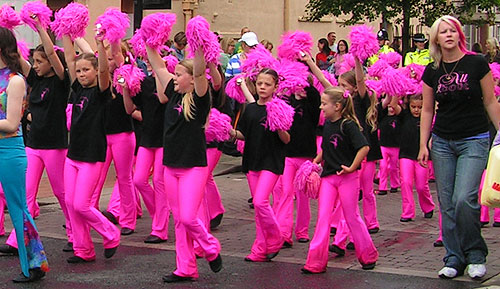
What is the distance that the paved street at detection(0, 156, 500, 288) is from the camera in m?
7.22

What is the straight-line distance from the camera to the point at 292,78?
8578 mm

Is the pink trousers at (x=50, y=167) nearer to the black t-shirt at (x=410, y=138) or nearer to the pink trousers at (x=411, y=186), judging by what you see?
the pink trousers at (x=411, y=186)

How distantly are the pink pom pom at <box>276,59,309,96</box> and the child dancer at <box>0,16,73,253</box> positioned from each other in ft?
6.12

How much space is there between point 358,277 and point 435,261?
96 centimetres

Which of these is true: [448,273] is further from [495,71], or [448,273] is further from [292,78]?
[495,71]

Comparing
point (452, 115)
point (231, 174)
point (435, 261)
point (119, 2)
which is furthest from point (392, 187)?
point (119, 2)

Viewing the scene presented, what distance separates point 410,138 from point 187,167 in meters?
3.92

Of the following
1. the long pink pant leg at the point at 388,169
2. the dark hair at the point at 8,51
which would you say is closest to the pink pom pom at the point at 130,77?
the dark hair at the point at 8,51

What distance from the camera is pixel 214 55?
717 cm

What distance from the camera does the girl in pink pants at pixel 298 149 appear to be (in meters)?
8.74

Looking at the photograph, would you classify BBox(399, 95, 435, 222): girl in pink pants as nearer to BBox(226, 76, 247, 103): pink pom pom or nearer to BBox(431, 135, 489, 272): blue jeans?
BBox(226, 76, 247, 103): pink pom pom

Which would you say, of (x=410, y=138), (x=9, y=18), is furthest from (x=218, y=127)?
(x=410, y=138)

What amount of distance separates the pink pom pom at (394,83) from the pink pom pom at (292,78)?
109 cm

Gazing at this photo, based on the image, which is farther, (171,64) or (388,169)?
(388,169)
